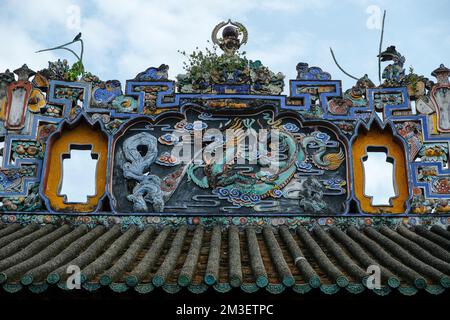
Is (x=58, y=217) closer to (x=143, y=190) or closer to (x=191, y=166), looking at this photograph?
(x=143, y=190)

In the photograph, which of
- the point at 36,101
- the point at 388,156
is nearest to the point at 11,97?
the point at 36,101

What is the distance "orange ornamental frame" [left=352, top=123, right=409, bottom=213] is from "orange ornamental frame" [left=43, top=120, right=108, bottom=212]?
374 cm

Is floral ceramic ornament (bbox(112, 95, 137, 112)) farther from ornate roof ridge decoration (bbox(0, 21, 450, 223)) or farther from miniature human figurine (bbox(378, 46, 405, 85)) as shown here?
miniature human figurine (bbox(378, 46, 405, 85))

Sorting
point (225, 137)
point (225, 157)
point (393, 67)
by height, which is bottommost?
point (225, 157)

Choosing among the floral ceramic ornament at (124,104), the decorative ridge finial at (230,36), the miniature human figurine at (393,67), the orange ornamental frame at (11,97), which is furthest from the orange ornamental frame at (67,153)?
the miniature human figurine at (393,67)

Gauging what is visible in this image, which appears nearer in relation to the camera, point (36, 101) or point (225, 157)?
point (225, 157)

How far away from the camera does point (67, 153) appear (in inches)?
394

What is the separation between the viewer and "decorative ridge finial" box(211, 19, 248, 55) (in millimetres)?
11086

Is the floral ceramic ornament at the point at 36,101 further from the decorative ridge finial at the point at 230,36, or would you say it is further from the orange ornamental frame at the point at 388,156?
the orange ornamental frame at the point at 388,156

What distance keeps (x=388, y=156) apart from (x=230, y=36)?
3313 millimetres

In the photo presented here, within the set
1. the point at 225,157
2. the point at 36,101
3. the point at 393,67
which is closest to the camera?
the point at 225,157

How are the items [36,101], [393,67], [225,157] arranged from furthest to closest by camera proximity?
[393,67] < [36,101] < [225,157]

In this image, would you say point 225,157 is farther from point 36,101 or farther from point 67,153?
point 36,101
